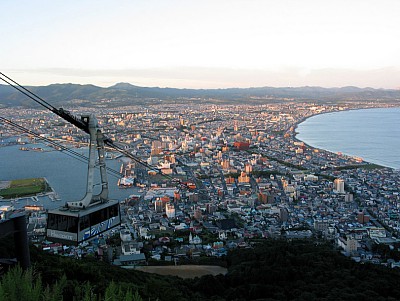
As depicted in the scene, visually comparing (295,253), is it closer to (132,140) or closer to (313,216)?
(313,216)

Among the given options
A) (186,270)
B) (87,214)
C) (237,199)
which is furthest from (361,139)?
(87,214)

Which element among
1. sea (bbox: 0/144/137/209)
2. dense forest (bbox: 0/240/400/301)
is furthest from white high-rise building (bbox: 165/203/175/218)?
dense forest (bbox: 0/240/400/301)

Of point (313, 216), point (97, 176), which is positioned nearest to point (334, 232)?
point (313, 216)

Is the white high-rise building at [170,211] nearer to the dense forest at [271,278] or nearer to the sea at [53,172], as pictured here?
the sea at [53,172]

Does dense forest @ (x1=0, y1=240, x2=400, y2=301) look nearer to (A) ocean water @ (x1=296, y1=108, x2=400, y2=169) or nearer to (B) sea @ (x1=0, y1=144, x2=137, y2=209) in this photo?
(B) sea @ (x1=0, y1=144, x2=137, y2=209)

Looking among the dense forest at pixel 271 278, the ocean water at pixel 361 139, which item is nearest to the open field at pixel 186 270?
the dense forest at pixel 271 278

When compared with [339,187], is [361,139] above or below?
above

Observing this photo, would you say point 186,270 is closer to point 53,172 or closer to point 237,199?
point 237,199
